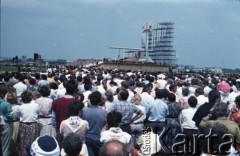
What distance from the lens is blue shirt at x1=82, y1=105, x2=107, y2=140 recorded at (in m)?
7.81

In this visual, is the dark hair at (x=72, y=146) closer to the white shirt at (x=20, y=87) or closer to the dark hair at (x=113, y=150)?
the dark hair at (x=113, y=150)

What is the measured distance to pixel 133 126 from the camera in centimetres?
955

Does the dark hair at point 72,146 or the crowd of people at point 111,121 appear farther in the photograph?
the crowd of people at point 111,121

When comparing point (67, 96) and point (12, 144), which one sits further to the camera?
point (12, 144)

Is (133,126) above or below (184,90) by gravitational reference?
below

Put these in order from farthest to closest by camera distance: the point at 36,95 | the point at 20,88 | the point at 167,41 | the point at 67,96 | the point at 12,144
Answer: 1. the point at 167,41
2. the point at 20,88
3. the point at 36,95
4. the point at 12,144
5. the point at 67,96

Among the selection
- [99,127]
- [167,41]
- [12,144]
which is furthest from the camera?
[167,41]

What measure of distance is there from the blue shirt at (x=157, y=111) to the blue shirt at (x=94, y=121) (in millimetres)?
2506

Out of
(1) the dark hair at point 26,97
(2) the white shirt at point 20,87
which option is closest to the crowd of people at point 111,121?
(1) the dark hair at point 26,97

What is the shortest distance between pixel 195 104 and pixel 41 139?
5.35 metres

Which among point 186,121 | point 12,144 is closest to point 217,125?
point 186,121

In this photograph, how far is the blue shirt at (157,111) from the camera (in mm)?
10203

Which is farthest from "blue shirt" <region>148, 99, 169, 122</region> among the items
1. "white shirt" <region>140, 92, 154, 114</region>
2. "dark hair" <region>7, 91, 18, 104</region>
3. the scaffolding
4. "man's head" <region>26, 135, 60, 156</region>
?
the scaffolding

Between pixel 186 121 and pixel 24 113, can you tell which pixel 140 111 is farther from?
pixel 24 113
